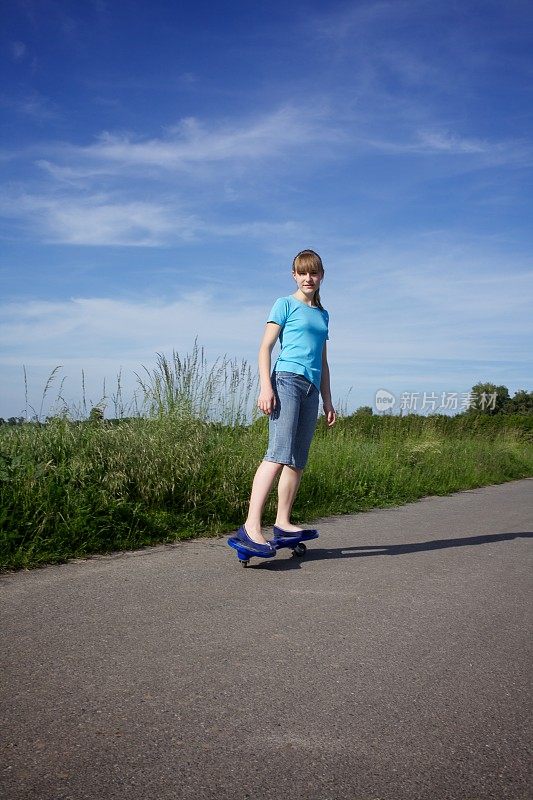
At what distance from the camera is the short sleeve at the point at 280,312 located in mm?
4449

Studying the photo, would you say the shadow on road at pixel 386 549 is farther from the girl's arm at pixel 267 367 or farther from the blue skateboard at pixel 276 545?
the girl's arm at pixel 267 367

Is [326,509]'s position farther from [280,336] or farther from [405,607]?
[405,607]

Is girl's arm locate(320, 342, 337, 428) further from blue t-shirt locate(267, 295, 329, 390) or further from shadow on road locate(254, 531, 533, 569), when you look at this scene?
shadow on road locate(254, 531, 533, 569)

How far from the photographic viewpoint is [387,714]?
229cm

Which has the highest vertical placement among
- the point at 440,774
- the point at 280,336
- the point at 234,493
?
the point at 280,336

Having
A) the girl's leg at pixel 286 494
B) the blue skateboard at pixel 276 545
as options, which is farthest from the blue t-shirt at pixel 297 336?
the blue skateboard at pixel 276 545

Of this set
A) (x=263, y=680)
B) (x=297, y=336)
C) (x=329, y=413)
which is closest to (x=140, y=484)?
(x=329, y=413)

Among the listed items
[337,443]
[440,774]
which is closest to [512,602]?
[440,774]

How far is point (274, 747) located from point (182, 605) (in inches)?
57.1

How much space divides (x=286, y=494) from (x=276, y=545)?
0.36 metres

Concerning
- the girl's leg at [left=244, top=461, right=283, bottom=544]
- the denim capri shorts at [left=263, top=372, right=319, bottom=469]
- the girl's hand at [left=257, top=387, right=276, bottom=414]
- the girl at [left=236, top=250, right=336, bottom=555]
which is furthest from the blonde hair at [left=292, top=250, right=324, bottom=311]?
the girl's leg at [left=244, top=461, right=283, bottom=544]

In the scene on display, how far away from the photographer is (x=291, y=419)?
441 cm

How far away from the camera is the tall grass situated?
4.49 metres

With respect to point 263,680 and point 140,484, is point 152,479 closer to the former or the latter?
point 140,484
